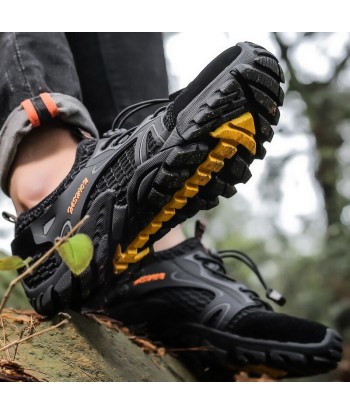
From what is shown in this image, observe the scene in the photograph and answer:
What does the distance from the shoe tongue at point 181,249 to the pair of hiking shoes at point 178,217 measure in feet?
0.08

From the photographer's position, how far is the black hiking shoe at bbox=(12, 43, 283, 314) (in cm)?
117

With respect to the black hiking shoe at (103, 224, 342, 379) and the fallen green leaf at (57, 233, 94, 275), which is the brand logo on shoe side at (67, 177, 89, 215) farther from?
the fallen green leaf at (57, 233, 94, 275)

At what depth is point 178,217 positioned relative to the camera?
4.16ft

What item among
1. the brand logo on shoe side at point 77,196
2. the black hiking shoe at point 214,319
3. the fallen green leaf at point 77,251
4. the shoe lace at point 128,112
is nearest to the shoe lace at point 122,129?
the shoe lace at point 128,112

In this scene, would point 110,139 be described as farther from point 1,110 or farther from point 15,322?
point 15,322

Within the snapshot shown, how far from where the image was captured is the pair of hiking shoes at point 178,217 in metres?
1.18

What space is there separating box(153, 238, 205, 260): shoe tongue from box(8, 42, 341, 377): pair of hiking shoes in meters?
0.03

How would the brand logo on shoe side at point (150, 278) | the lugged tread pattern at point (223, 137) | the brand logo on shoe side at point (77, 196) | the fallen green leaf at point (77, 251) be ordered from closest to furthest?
the fallen green leaf at point (77, 251) → the lugged tread pattern at point (223, 137) → the brand logo on shoe side at point (77, 196) → the brand logo on shoe side at point (150, 278)

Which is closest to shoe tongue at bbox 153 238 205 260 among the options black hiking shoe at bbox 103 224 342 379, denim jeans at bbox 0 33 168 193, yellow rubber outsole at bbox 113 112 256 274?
black hiking shoe at bbox 103 224 342 379

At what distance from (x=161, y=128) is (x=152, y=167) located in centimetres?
9

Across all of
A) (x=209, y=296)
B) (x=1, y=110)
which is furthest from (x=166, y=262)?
(x=1, y=110)

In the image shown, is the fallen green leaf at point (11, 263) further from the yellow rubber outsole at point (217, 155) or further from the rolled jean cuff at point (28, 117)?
the rolled jean cuff at point (28, 117)

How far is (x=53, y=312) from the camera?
4.58 feet

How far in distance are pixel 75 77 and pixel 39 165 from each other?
0.94 ft
